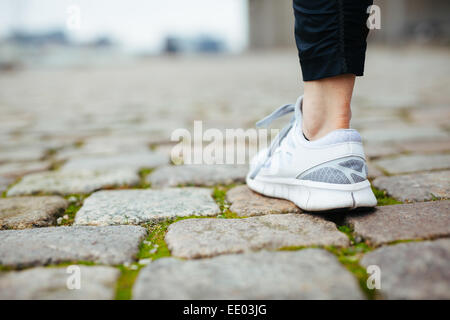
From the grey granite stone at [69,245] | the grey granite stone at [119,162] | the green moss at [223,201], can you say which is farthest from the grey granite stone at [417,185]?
the grey granite stone at [119,162]

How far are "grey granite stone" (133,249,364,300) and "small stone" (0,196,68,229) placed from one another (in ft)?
1.94

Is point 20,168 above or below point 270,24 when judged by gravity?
below

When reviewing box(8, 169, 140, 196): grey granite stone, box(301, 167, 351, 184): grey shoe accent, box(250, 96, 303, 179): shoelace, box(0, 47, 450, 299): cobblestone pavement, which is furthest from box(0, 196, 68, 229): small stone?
box(301, 167, 351, 184): grey shoe accent

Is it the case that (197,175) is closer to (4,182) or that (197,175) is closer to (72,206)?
(72,206)

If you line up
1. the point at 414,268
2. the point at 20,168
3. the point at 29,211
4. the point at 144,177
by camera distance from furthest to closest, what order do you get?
the point at 20,168 → the point at 144,177 → the point at 29,211 → the point at 414,268

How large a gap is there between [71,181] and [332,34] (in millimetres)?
1340

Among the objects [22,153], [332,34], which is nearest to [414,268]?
[332,34]

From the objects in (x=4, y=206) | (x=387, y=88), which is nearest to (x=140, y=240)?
(x=4, y=206)

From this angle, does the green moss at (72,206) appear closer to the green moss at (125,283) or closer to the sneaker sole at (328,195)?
the green moss at (125,283)

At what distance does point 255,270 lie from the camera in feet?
2.97

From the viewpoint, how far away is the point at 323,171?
4.10ft

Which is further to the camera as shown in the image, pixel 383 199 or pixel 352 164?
pixel 383 199

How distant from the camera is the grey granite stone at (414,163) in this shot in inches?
69.4
